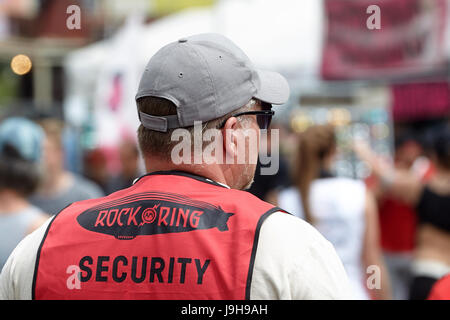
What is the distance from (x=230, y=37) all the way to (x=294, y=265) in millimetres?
5784

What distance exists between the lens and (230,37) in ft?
22.4

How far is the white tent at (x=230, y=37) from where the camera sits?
577 cm

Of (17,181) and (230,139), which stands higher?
(230,139)

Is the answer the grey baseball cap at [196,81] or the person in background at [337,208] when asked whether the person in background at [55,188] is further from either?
the grey baseball cap at [196,81]

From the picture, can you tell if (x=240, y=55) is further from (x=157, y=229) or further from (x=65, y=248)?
(x=65, y=248)

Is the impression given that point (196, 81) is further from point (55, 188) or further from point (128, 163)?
point (128, 163)

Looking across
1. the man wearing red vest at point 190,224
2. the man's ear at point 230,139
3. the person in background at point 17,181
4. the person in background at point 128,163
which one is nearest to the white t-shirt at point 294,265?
the man wearing red vest at point 190,224

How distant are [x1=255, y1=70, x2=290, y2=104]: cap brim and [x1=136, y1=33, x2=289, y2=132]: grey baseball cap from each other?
0.17 ft

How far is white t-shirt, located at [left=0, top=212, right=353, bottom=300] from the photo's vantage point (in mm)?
1238

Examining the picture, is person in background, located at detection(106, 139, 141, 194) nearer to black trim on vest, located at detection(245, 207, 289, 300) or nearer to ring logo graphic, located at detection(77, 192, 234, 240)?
ring logo graphic, located at detection(77, 192, 234, 240)

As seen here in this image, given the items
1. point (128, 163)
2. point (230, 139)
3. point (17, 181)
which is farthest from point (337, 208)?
point (230, 139)

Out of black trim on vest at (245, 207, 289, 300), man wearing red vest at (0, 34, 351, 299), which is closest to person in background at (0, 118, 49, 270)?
man wearing red vest at (0, 34, 351, 299)

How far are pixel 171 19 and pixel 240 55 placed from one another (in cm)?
654

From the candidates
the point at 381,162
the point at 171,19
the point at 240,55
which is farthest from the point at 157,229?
the point at 171,19
